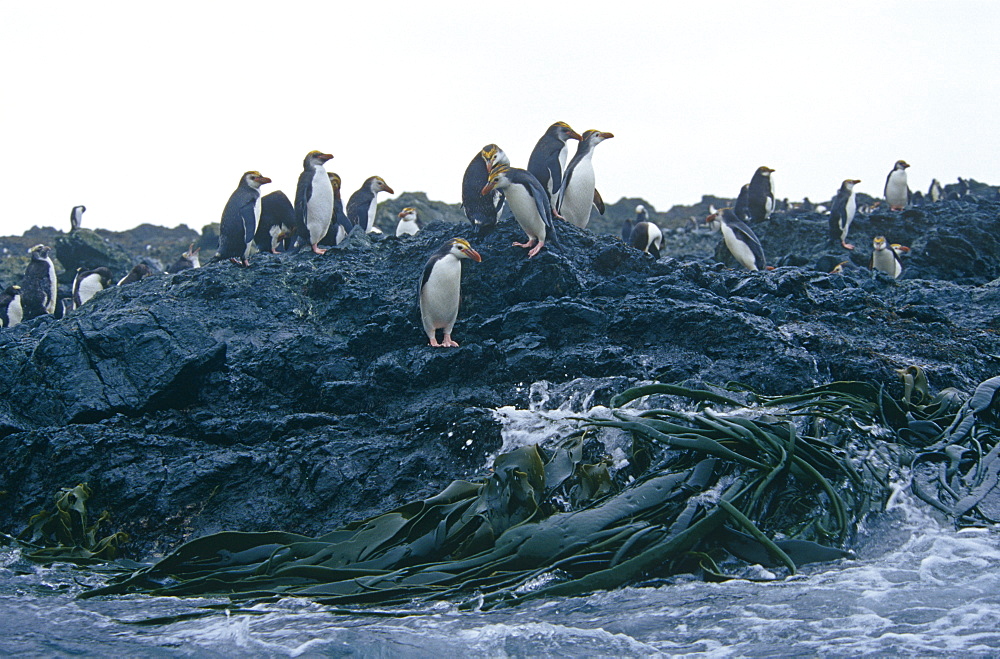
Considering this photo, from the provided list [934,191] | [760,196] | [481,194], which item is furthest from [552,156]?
[934,191]

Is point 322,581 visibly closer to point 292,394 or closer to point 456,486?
point 456,486

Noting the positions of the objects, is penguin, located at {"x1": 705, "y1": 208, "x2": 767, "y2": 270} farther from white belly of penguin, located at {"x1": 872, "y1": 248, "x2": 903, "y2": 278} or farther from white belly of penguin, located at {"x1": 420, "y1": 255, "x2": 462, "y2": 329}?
white belly of penguin, located at {"x1": 420, "y1": 255, "x2": 462, "y2": 329}

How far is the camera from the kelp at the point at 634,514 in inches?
147

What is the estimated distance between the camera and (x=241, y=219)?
9320mm

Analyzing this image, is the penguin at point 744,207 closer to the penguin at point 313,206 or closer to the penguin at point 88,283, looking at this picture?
the penguin at point 313,206

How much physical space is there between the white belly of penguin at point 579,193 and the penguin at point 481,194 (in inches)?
39.0

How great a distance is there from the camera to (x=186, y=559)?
427 cm

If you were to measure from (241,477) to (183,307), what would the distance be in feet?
7.90

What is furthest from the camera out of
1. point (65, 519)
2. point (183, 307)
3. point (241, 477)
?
point (183, 307)

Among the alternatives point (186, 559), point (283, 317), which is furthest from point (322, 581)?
point (283, 317)

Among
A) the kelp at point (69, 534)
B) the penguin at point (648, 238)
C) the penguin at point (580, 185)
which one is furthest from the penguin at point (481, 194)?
the kelp at point (69, 534)

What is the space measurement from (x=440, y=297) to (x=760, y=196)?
36.1 ft

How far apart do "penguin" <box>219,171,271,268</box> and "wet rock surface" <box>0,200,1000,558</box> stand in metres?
0.80

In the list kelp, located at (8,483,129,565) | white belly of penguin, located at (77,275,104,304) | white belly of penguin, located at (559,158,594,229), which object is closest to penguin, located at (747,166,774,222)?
white belly of penguin, located at (559,158,594,229)
